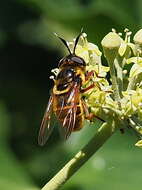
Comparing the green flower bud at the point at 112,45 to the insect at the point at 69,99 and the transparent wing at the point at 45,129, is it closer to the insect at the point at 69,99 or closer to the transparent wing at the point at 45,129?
the insect at the point at 69,99

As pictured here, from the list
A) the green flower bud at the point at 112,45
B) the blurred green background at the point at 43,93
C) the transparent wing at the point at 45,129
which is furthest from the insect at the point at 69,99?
the blurred green background at the point at 43,93

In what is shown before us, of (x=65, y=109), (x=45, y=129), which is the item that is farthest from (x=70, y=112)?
(x=45, y=129)

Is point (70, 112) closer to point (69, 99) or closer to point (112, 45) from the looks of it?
point (69, 99)

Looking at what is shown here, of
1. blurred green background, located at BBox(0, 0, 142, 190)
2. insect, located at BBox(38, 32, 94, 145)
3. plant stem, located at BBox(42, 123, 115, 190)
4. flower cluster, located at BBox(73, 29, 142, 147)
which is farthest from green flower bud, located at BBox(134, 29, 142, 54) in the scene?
blurred green background, located at BBox(0, 0, 142, 190)

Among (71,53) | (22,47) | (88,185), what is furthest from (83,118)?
(22,47)

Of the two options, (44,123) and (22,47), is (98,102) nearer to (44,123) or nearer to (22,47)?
(44,123)

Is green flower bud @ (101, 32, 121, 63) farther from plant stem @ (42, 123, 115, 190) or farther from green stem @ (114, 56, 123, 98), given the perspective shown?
plant stem @ (42, 123, 115, 190)

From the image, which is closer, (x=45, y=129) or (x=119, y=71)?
(x=119, y=71)
